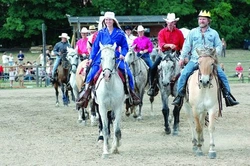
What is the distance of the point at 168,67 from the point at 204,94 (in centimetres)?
304

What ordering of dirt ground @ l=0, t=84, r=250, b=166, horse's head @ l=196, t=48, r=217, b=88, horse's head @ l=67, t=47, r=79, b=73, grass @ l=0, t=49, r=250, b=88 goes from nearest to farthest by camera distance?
horse's head @ l=196, t=48, r=217, b=88 → dirt ground @ l=0, t=84, r=250, b=166 → horse's head @ l=67, t=47, r=79, b=73 → grass @ l=0, t=49, r=250, b=88

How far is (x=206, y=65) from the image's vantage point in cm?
1168

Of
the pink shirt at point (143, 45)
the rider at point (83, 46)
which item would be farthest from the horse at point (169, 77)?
the rider at point (83, 46)

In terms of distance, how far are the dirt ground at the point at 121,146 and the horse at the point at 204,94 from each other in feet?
1.37

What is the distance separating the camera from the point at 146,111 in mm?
20828

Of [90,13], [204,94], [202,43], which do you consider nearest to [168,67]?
[202,43]

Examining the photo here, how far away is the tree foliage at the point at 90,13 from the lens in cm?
6084

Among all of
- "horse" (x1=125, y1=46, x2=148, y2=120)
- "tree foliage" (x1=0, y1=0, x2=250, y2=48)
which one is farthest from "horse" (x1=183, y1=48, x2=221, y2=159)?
"tree foliage" (x1=0, y1=0, x2=250, y2=48)

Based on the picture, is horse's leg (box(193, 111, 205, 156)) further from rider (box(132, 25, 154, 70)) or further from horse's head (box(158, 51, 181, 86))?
rider (box(132, 25, 154, 70))

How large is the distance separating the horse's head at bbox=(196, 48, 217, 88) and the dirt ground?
138 cm

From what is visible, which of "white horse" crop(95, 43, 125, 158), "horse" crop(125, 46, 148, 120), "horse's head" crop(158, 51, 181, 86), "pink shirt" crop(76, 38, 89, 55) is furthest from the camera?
"pink shirt" crop(76, 38, 89, 55)

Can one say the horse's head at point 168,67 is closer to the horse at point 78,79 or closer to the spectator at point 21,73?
the horse at point 78,79

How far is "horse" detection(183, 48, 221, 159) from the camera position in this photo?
11.7 m

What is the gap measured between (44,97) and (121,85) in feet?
51.6
